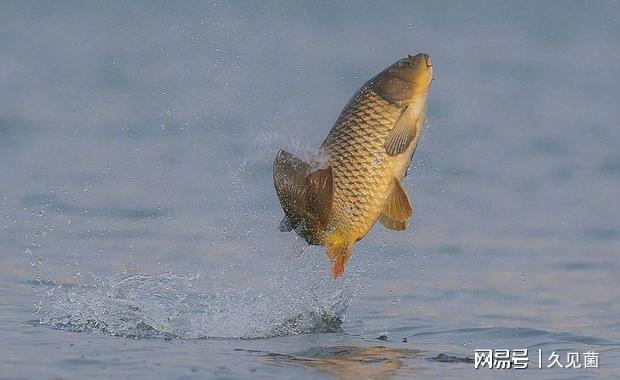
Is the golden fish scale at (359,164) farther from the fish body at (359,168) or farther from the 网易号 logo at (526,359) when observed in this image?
the 网易号 logo at (526,359)

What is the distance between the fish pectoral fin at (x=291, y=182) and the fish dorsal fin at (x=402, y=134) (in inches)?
12.3

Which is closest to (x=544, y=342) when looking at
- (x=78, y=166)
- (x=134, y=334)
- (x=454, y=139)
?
(x=134, y=334)

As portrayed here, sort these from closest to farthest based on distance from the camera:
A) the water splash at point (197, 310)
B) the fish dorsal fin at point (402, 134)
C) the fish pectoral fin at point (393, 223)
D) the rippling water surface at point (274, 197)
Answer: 1. the fish dorsal fin at point (402, 134)
2. the fish pectoral fin at point (393, 223)
3. the rippling water surface at point (274, 197)
4. the water splash at point (197, 310)

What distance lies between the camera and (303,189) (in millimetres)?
4773

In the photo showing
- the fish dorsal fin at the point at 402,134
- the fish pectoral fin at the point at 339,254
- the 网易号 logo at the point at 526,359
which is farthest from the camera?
the 网易号 logo at the point at 526,359

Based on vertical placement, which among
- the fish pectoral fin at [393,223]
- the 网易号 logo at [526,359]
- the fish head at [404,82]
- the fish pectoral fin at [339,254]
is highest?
the fish head at [404,82]

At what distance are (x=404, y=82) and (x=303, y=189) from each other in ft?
1.80

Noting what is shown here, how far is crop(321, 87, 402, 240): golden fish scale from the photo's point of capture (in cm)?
477

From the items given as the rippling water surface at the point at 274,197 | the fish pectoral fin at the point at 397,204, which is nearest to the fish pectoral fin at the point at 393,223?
the fish pectoral fin at the point at 397,204

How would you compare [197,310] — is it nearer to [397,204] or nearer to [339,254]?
[339,254]

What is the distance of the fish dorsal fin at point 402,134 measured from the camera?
15.5ft

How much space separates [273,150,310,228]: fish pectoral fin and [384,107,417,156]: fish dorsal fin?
312 mm

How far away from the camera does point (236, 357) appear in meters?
5.08

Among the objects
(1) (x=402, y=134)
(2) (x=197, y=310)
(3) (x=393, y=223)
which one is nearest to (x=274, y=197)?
(2) (x=197, y=310)
